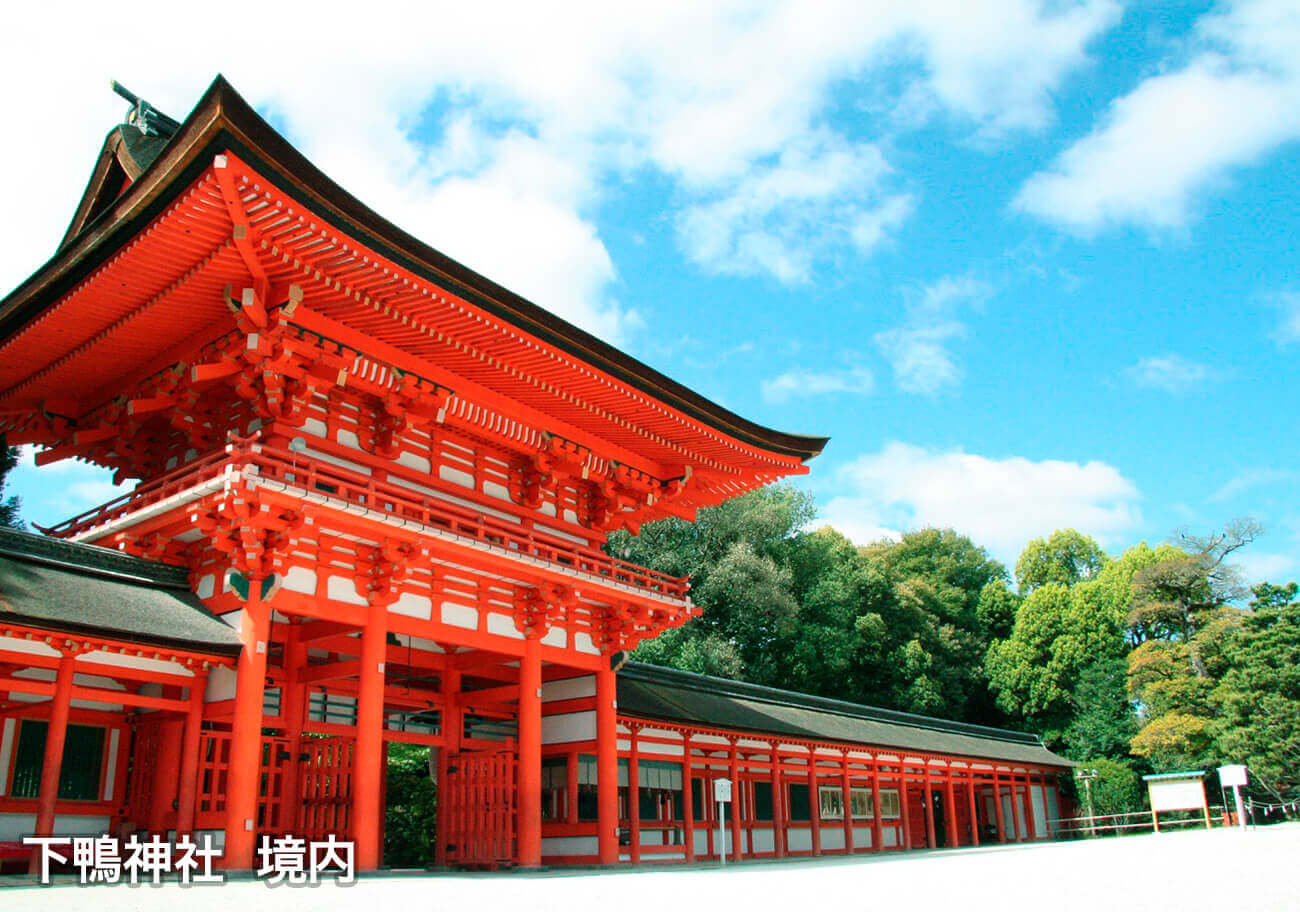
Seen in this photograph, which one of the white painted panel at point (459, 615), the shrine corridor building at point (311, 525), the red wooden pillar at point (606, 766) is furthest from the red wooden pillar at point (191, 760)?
the red wooden pillar at point (606, 766)

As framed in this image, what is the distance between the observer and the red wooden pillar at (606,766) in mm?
15617

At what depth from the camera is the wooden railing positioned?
11469 mm

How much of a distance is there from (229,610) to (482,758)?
4.68m

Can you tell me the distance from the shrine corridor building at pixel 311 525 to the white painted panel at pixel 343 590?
0.03 m

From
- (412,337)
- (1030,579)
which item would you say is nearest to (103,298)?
(412,337)

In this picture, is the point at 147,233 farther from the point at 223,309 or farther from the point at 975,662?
the point at 975,662

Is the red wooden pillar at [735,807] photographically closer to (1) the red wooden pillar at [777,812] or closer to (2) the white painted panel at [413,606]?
(1) the red wooden pillar at [777,812]

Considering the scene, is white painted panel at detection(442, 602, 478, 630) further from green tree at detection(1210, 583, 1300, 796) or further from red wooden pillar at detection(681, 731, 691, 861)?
green tree at detection(1210, 583, 1300, 796)

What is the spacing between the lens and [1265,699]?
93.1 feet

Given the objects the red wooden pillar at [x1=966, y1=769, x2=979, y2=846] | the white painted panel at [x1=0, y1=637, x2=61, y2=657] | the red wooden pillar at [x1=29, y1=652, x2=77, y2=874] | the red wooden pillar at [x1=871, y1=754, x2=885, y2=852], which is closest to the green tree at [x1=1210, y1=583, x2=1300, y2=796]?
the red wooden pillar at [x1=966, y1=769, x2=979, y2=846]

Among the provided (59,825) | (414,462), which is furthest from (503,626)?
(59,825)

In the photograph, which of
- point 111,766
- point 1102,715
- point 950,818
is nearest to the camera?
point 111,766

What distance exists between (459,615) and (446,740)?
2479 mm

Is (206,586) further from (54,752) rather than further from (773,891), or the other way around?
(773,891)
